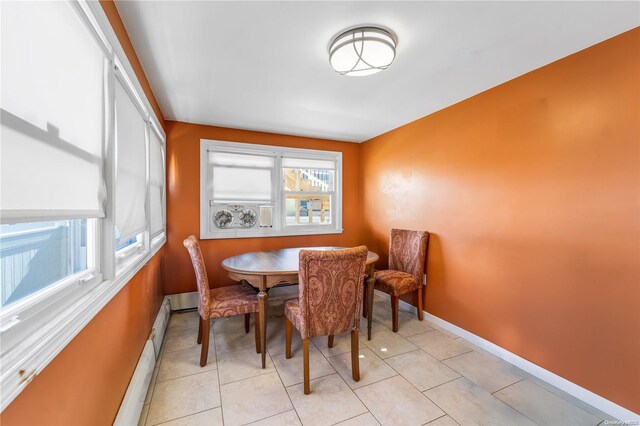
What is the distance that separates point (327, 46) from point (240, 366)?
2452mm

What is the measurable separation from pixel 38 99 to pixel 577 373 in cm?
309

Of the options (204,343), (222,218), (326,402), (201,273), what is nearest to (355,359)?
(326,402)

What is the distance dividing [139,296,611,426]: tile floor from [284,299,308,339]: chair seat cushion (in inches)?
16.0

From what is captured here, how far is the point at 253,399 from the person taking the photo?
1.77 m

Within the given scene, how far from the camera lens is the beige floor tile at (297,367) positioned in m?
1.99

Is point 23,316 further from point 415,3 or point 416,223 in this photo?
point 416,223

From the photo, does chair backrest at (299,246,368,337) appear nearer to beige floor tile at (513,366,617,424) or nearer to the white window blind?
beige floor tile at (513,366,617,424)

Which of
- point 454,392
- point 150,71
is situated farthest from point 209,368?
point 150,71

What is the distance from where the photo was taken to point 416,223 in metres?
3.13

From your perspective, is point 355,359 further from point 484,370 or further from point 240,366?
point 484,370

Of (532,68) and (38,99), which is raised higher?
(532,68)

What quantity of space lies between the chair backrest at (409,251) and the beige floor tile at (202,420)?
7.04 feet

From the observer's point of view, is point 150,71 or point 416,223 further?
point 416,223

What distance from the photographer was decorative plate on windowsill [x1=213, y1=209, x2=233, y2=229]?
3.37 metres
